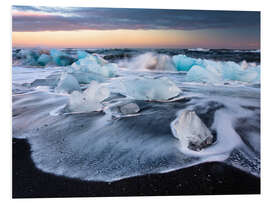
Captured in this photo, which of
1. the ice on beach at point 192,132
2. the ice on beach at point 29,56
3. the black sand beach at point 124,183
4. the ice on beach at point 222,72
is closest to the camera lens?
the black sand beach at point 124,183

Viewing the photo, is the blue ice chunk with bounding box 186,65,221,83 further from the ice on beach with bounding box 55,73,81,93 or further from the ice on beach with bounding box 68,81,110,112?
the ice on beach with bounding box 55,73,81,93

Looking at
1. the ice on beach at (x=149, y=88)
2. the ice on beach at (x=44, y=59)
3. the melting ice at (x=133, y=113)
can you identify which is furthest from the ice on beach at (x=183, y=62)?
the ice on beach at (x=44, y=59)

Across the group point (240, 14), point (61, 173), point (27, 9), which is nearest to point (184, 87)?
point (240, 14)

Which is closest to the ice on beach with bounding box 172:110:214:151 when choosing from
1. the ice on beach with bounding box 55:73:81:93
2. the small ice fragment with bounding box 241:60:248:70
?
the small ice fragment with bounding box 241:60:248:70

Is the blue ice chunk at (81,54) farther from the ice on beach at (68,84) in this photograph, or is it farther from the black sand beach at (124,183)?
the black sand beach at (124,183)

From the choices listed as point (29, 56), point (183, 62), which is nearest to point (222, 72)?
point (183, 62)

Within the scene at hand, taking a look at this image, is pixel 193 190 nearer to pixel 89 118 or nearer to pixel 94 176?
pixel 94 176

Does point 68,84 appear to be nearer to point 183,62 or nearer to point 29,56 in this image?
point 29,56
